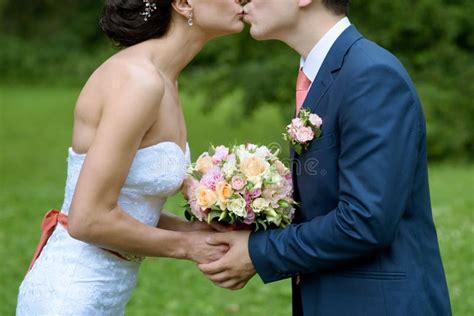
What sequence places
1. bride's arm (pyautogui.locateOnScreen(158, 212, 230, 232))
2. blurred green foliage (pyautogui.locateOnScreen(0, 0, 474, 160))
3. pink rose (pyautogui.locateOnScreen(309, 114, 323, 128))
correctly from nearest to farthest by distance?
1. pink rose (pyautogui.locateOnScreen(309, 114, 323, 128))
2. bride's arm (pyautogui.locateOnScreen(158, 212, 230, 232))
3. blurred green foliage (pyautogui.locateOnScreen(0, 0, 474, 160))

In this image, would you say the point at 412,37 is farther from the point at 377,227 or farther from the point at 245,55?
the point at 377,227

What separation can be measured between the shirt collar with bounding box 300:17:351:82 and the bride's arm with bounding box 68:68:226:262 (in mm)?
596

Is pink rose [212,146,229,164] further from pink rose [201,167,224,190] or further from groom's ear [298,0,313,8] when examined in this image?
groom's ear [298,0,313,8]

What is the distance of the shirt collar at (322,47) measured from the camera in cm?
348

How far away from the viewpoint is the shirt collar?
11.4ft

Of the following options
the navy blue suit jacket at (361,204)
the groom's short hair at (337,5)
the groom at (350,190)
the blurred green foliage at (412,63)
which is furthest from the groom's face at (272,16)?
the blurred green foliage at (412,63)

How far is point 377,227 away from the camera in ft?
10.6

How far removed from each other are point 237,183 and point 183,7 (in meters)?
0.79

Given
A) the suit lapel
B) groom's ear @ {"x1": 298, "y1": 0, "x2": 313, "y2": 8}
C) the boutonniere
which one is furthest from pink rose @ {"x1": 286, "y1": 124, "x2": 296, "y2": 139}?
groom's ear @ {"x1": 298, "y1": 0, "x2": 313, "y2": 8}

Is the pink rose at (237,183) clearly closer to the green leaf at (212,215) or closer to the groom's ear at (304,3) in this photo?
the green leaf at (212,215)

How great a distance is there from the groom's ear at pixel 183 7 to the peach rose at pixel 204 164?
0.61 metres

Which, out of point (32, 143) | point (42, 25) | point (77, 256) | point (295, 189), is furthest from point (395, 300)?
point (42, 25)

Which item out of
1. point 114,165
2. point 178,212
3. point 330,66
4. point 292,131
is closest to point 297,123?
point 292,131

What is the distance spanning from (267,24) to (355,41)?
0.39 meters
